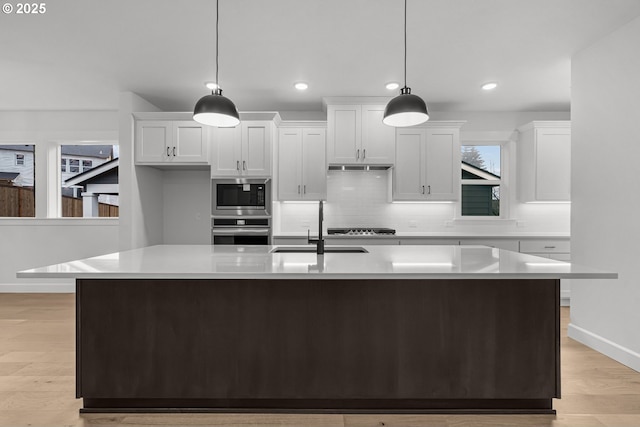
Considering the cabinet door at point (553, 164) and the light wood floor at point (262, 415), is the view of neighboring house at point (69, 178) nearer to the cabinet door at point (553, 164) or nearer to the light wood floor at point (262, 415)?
the light wood floor at point (262, 415)

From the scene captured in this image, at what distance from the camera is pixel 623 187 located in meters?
2.99

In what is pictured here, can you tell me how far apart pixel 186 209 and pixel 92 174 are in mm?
1559

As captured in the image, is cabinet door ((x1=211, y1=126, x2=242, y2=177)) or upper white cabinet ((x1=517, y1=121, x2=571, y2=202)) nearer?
cabinet door ((x1=211, y1=126, x2=242, y2=177))

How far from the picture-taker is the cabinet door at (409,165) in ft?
16.0

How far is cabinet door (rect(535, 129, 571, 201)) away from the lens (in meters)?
4.86

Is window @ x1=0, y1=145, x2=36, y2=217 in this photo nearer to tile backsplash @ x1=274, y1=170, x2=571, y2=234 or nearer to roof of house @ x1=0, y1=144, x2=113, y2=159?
roof of house @ x1=0, y1=144, x2=113, y2=159

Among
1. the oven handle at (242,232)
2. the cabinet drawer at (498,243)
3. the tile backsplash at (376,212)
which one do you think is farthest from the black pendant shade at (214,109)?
the cabinet drawer at (498,243)

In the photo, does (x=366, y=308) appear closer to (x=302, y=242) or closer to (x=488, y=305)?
(x=488, y=305)

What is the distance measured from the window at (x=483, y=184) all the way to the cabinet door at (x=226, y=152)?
3143 millimetres

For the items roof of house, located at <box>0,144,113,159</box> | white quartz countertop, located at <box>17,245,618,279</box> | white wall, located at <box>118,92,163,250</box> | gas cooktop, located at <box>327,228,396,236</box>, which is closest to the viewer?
white quartz countertop, located at <box>17,245,618,279</box>

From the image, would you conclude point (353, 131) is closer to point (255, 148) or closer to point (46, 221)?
point (255, 148)

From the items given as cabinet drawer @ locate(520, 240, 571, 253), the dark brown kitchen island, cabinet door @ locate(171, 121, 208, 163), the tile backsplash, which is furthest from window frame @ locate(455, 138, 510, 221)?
cabinet door @ locate(171, 121, 208, 163)

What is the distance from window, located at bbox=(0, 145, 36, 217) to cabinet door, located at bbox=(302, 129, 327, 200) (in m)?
3.96

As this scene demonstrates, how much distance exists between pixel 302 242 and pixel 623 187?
10.3 ft
